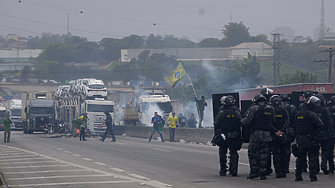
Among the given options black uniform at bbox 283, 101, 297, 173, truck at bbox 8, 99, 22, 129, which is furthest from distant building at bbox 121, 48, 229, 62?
black uniform at bbox 283, 101, 297, 173

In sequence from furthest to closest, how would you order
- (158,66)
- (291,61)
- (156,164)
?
(291,61) → (158,66) → (156,164)

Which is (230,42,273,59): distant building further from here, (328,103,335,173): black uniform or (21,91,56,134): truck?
(328,103,335,173): black uniform

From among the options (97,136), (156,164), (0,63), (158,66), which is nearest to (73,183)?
(156,164)

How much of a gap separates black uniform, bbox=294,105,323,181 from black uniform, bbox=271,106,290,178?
329 millimetres

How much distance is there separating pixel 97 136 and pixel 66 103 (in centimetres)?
595

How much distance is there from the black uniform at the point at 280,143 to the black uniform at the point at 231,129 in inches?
31.7

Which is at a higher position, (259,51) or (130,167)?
(259,51)

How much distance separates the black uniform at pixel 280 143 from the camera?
10453 millimetres

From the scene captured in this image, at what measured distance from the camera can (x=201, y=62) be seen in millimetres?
155500

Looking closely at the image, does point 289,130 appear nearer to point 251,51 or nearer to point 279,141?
point 279,141

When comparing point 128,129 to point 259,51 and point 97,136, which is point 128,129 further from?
point 259,51

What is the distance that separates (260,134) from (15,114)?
49.1 metres

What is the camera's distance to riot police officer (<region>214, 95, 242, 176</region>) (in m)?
10.8

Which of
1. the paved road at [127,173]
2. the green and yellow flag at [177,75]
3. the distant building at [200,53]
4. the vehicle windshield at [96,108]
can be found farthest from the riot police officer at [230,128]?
the distant building at [200,53]
